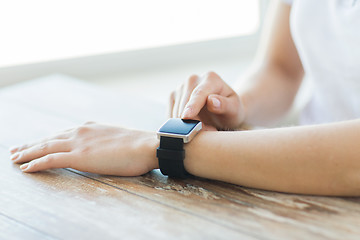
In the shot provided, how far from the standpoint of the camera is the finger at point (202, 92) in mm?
812

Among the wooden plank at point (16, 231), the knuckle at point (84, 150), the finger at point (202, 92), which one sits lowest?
the wooden plank at point (16, 231)

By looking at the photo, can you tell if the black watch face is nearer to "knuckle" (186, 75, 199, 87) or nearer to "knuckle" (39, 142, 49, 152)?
"knuckle" (186, 75, 199, 87)

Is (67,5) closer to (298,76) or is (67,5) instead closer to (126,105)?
(126,105)

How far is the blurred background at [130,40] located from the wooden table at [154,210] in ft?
3.72

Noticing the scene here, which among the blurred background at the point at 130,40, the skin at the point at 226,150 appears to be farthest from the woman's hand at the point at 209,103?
the blurred background at the point at 130,40

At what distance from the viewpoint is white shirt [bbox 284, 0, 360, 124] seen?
0.93 meters

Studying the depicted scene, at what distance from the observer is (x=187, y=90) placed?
2.98ft

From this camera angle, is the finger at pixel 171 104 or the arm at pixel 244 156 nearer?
the arm at pixel 244 156

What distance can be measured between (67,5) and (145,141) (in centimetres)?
134

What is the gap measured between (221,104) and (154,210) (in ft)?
1.01

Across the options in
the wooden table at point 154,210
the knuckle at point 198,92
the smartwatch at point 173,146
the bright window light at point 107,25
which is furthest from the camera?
the bright window light at point 107,25

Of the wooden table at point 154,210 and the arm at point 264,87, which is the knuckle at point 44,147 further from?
the arm at point 264,87

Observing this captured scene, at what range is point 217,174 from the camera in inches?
29.7

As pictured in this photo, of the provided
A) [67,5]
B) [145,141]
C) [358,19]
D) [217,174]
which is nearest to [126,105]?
[145,141]
